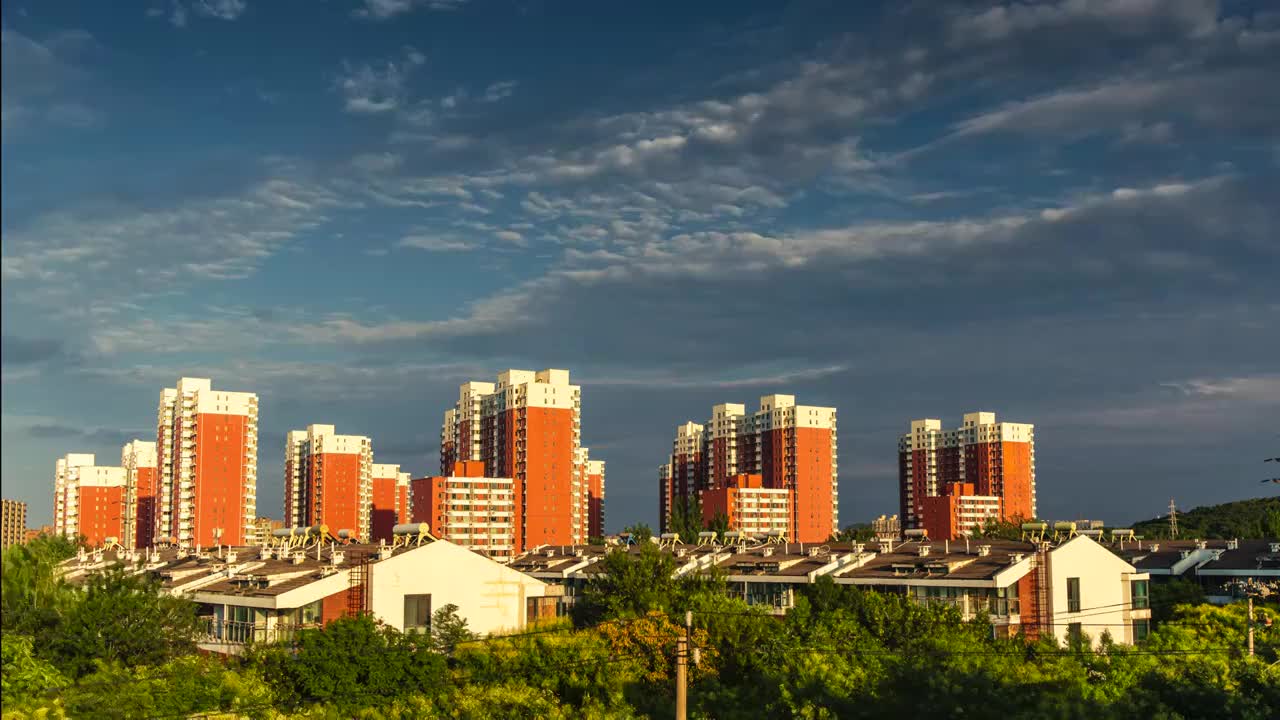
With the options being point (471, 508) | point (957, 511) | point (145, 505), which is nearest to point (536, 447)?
point (471, 508)

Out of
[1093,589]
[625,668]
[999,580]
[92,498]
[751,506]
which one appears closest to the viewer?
[625,668]

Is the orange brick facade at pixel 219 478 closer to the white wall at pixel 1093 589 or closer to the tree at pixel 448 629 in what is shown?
the tree at pixel 448 629

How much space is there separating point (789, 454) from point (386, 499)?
6468cm

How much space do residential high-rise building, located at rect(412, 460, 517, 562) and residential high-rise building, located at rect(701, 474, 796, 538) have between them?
83.0ft

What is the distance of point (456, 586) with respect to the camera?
54906 millimetres

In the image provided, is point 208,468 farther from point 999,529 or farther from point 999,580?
point 999,580

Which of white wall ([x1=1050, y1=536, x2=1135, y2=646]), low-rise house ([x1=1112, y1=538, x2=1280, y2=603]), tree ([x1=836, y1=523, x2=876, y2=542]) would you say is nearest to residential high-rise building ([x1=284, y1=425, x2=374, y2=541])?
tree ([x1=836, y1=523, x2=876, y2=542])

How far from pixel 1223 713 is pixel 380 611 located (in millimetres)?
33514

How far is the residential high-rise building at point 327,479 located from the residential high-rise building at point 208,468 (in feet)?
64.0

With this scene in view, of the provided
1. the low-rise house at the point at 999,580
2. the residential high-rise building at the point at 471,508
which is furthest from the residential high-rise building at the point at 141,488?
the low-rise house at the point at 999,580

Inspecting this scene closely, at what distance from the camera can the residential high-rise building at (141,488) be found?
160 m

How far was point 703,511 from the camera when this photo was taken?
150 meters

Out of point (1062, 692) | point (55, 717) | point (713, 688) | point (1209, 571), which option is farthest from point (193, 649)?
point (1209, 571)

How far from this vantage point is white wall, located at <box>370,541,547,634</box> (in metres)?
52.9
